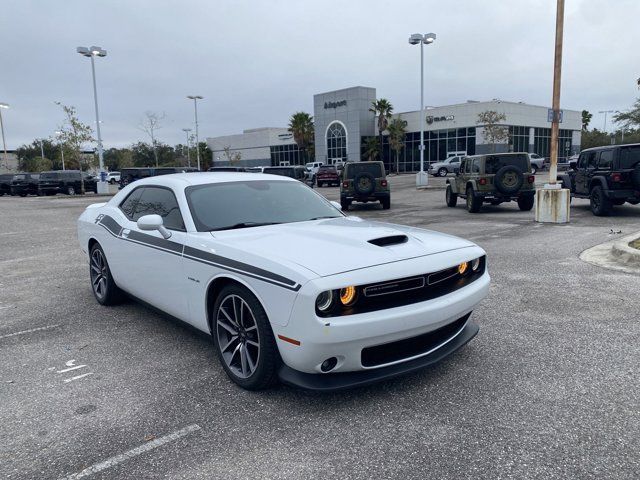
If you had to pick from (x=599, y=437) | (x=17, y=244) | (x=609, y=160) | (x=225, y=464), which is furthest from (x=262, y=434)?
(x=609, y=160)

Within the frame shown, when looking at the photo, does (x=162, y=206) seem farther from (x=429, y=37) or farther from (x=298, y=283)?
(x=429, y=37)

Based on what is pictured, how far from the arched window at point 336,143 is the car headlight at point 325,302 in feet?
187

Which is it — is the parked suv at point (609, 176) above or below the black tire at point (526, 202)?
above

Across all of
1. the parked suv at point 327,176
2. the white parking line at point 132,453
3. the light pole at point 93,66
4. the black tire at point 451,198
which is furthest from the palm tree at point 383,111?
the white parking line at point 132,453

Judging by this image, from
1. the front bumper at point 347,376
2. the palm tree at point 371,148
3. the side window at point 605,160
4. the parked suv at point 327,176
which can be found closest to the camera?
the front bumper at point 347,376

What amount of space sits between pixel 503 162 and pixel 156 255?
13367 millimetres

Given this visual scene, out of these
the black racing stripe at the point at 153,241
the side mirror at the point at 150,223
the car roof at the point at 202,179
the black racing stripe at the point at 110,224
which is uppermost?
the car roof at the point at 202,179

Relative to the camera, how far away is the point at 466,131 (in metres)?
52.6

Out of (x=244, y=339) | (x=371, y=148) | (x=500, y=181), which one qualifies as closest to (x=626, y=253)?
(x=244, y=339)

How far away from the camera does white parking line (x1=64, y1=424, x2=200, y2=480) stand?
259 cm

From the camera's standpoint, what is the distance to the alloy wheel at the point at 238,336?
3.37 metres

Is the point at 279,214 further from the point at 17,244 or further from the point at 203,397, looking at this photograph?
Answer: the point at 17,244

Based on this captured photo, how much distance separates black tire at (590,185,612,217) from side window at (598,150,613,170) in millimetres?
540

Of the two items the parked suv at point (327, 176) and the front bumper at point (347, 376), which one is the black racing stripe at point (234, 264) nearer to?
the front bumper at point (347, 376)
